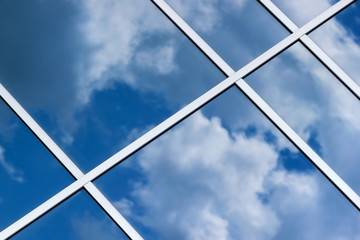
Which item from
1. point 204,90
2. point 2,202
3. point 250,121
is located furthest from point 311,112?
point 2,202

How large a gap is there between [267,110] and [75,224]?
2.66 metres

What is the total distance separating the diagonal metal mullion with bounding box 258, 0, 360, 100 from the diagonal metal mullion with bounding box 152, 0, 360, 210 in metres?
0.17

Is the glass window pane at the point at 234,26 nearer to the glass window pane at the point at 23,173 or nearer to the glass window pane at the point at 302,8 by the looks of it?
the glass window pane at the point at 302,8

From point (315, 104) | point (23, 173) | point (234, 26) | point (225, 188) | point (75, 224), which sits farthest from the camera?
point (234, 26)

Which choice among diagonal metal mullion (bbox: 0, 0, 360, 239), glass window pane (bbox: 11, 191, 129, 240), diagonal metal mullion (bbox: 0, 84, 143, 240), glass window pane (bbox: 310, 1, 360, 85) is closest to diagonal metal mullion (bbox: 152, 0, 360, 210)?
diagonal metal mullion (bbox: 0, 0, 360, 239)

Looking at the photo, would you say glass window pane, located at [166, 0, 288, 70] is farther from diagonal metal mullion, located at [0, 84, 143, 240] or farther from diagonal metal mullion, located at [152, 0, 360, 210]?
diagonal metal mullion, located at [0, 84, 143, 240]

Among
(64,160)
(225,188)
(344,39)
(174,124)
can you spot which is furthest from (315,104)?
(64,160)

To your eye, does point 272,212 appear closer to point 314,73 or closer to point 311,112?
point 311,112

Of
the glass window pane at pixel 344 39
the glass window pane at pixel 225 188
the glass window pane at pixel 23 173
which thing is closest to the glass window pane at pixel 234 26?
the glass window pane at pixel 344 39

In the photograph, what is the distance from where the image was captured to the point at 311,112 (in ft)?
24.1

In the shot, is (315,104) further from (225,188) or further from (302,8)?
(225,188)

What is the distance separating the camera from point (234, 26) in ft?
25.2

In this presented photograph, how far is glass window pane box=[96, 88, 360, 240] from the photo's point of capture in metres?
6.57

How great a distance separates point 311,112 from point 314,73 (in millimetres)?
565
